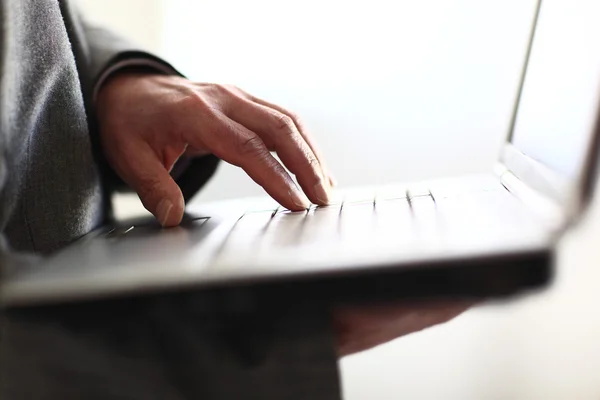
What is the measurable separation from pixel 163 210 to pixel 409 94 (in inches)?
20.2

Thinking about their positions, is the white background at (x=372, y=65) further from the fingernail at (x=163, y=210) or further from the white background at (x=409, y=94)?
the fingernail at (x=163, y=210)

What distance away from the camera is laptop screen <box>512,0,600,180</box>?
12.2 inches

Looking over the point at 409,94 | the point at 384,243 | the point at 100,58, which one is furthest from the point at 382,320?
the point at 409,94

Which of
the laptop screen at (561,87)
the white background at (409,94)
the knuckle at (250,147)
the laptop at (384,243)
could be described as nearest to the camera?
the laptop at (384,243)

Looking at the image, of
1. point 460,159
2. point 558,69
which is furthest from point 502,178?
point 460,159

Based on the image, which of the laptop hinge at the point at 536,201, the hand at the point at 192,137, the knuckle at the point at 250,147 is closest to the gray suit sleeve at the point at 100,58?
the hand at the point at 192,137

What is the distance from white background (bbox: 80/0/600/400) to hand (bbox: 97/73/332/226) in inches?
14.8

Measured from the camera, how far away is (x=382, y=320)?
8.8 inches

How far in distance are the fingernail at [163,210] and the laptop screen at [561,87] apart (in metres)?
0.24

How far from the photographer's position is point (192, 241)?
0.30 metres

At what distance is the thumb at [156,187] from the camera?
39 cm

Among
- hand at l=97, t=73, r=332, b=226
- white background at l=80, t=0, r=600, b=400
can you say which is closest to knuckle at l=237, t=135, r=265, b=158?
hand at l=97, t=73, r=332, b=226

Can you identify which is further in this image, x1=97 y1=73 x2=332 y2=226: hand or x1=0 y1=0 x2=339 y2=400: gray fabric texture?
x1=97 y1=73 x2=332 y2=226: hand

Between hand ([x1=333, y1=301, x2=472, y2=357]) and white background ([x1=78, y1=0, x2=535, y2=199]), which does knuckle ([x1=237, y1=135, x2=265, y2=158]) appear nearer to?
hand ([x1=333, y1=301, x2=472, y2=357])
